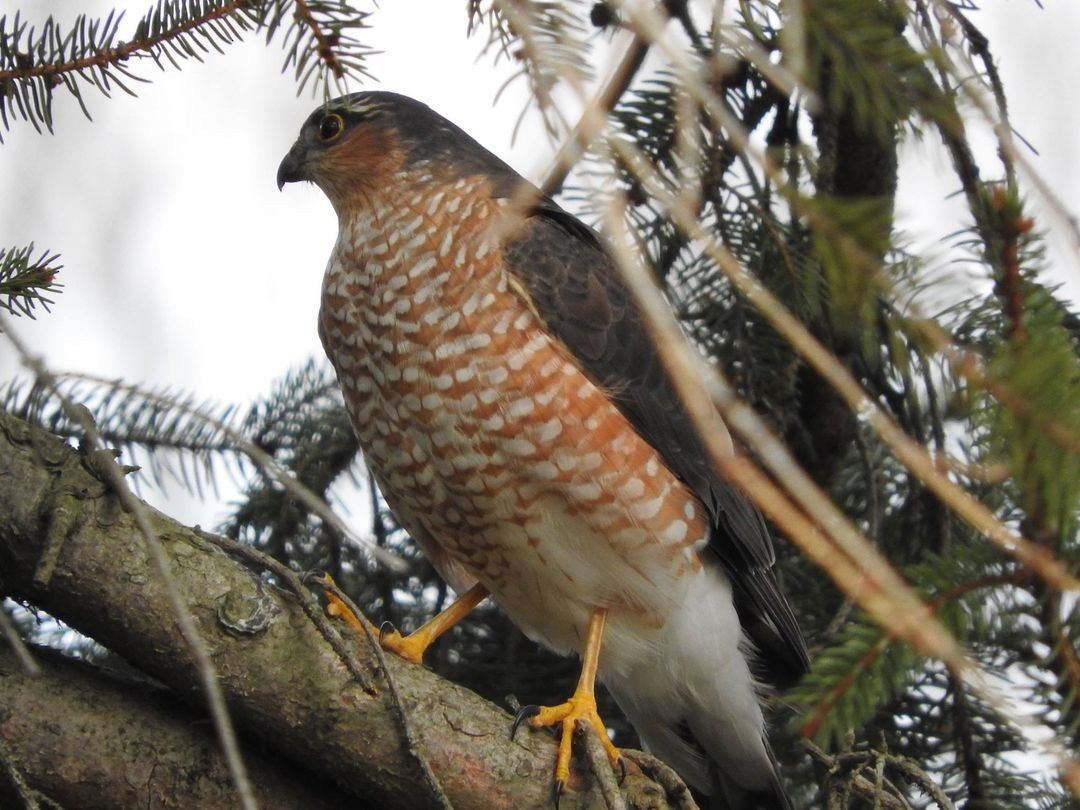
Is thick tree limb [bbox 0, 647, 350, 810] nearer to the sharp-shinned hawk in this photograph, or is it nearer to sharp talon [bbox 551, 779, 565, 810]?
sharp talon [bbox 551, 779, 565, 810]

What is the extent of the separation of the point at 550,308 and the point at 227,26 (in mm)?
1278

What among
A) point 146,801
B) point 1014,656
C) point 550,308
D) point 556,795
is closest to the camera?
point 146,801

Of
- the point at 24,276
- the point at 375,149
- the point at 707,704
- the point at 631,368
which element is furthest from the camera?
the point at 375,149

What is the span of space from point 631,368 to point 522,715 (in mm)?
1010

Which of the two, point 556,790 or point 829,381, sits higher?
point 829,381

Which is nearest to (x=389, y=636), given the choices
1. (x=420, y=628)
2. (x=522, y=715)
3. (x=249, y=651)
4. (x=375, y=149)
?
(x=420, y=628)

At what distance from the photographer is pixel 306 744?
237cm

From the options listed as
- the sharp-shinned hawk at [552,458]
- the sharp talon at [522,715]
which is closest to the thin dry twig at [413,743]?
the sharp talon at [522,715]

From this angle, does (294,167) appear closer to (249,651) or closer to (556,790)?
(249,651)

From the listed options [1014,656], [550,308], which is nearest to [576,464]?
[550,308]

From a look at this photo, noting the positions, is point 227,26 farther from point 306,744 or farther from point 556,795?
point 556,795

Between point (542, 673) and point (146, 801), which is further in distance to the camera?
point (542, 673)

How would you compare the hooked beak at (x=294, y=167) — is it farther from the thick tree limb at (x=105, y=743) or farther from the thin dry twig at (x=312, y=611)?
the thick tree limb at (x=105, y=743)

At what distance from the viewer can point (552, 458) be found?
2.96m
